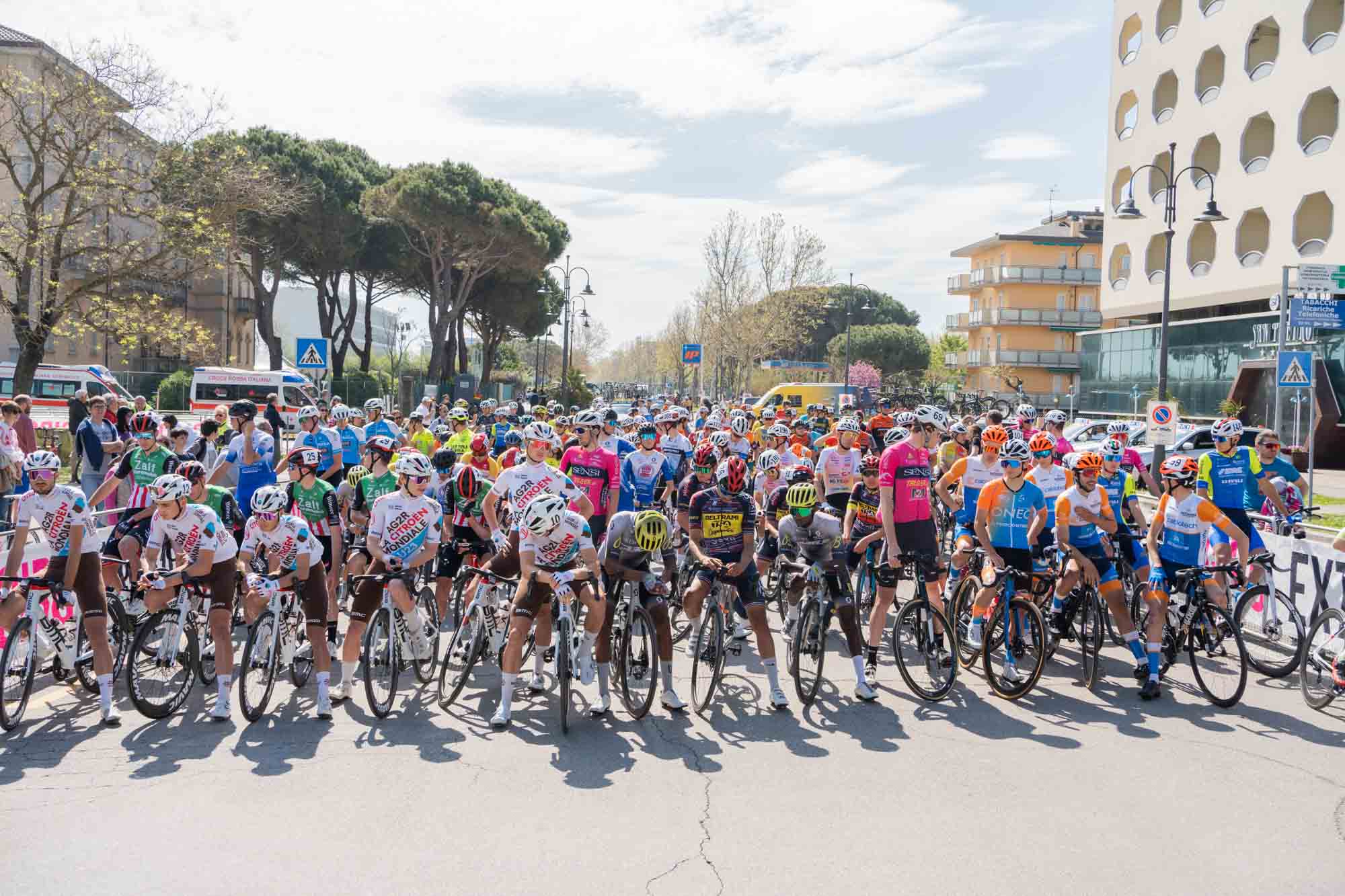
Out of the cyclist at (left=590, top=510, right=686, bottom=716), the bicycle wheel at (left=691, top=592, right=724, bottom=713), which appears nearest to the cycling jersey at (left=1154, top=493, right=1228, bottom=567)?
the bicycle wheel at (left=691, top=592, right=724, bottom=713)

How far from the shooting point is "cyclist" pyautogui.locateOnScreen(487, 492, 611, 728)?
7.05 m

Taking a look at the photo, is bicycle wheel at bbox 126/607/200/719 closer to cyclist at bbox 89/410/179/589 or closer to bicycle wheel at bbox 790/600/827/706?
cyclist at bbox 89/410/179/589

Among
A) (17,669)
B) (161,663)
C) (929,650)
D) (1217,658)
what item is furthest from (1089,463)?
(17,669)

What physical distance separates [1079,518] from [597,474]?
4.41 metres

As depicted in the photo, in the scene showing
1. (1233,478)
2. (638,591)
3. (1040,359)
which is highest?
(1040,359)

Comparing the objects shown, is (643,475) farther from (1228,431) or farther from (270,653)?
(1228,431)

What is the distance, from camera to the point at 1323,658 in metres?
7.74

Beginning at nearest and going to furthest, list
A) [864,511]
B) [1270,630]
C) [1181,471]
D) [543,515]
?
[543,515] < [1181,471] < [864,511] < [1270,630]

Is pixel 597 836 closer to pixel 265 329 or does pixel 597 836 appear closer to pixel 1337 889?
pixel 1337 889

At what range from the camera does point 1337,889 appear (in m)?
4.75

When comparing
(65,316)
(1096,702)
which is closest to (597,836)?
(1096,702)

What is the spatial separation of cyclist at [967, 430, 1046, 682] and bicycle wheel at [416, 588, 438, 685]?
425 cm

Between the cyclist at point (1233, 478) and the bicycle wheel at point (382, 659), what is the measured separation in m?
7.33

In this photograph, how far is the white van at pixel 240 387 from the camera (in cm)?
3478
